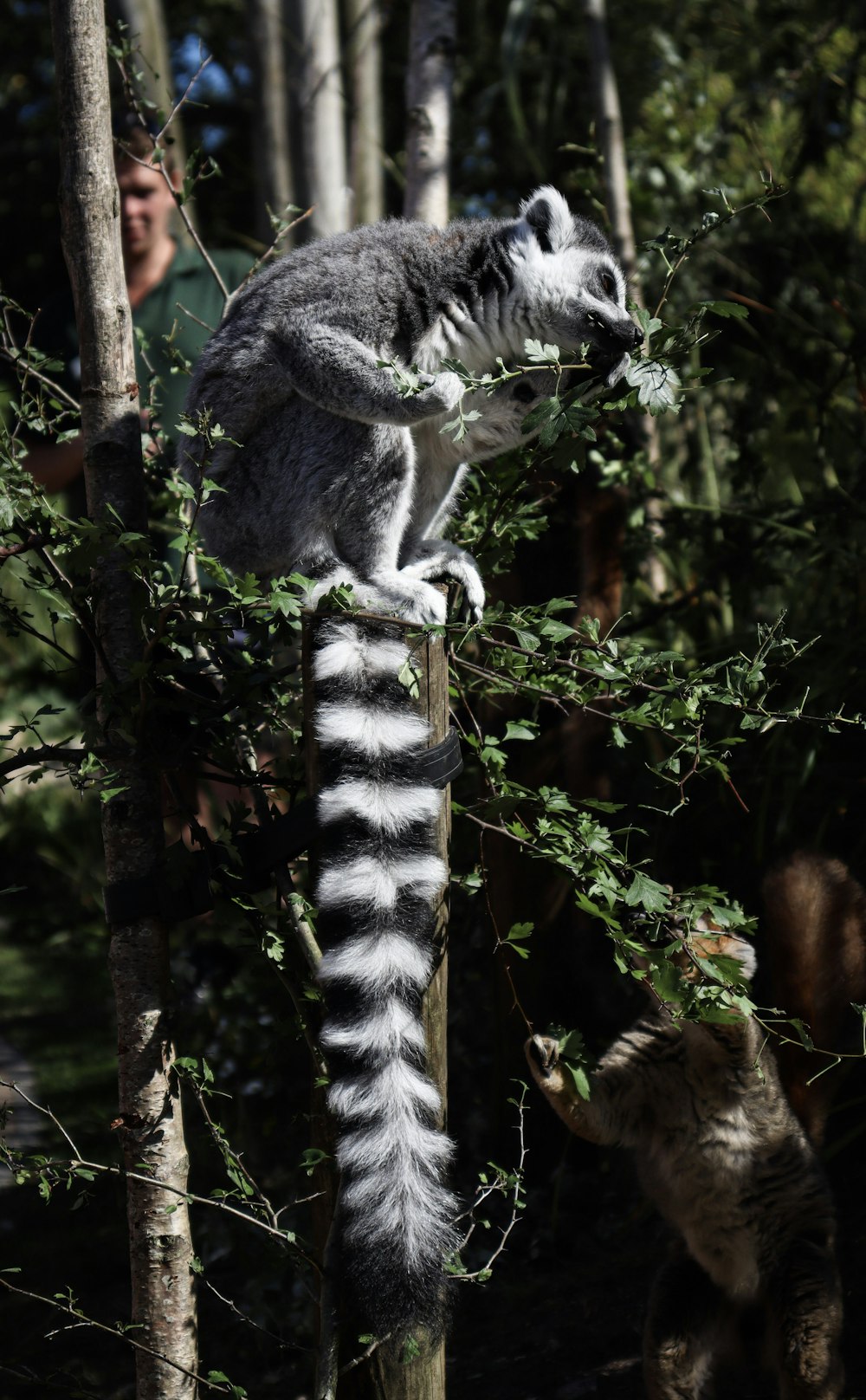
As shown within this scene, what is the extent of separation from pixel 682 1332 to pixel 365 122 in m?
5.69

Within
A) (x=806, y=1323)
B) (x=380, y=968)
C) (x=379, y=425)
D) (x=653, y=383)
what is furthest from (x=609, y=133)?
(x=806, y=1323)

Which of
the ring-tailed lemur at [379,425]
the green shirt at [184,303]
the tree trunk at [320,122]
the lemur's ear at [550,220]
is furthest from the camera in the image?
the tree trunk at [320,122]

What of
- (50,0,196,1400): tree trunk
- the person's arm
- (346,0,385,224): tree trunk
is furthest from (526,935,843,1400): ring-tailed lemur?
(346,0,385,224): tree trunk

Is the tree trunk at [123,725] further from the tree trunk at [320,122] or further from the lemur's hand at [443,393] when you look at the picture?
the tree trunk at [320,122]

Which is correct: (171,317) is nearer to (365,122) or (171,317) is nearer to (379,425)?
(379,425)

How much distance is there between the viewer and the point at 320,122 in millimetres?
5422

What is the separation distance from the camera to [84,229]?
1.93 m

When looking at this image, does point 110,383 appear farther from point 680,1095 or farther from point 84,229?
point 680,1095

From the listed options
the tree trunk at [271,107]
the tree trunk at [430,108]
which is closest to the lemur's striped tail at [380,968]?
the tree trunk at [430,108]

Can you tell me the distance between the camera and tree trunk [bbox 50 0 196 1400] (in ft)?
6.26

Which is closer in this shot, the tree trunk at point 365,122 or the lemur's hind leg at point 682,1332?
the lemur's hind leg at point 682,1332

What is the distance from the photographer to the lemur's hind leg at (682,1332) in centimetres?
224

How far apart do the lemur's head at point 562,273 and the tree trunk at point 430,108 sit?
45.0 inches

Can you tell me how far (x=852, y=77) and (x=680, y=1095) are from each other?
3462 mm
